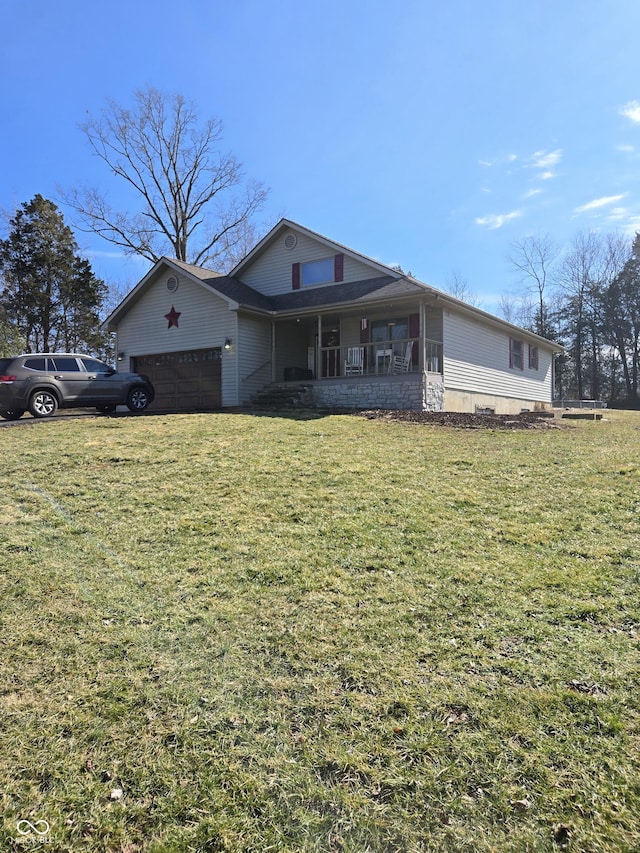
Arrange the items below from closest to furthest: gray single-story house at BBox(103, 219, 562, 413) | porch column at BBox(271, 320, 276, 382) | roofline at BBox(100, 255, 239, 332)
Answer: gray single-story house at BBox(103, 219, 562, 413)
roofline at BBox(100, 255, 239, 332)
porch column at BBox(271, 320, 276, 382)

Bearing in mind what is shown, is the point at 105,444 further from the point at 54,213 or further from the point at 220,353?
the point at 54,213

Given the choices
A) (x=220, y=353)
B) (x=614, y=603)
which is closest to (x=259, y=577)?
(x=614, y=603)

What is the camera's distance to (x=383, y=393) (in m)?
14.8

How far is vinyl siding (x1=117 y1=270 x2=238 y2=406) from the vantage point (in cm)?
1656

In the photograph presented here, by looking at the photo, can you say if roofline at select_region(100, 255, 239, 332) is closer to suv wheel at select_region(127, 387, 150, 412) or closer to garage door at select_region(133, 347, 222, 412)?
garage door at select_region(133, 347, 222, 412)

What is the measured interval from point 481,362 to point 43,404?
45.6 feet

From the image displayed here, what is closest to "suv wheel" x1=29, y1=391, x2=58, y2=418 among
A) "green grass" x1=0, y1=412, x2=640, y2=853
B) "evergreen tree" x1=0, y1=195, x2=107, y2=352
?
"green grass" x1=0, y1=412, x2=640, y2=853

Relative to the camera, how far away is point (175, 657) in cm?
302

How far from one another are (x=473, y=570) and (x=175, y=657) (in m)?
2.28

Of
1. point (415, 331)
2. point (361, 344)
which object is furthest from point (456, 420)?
point (361, 344)

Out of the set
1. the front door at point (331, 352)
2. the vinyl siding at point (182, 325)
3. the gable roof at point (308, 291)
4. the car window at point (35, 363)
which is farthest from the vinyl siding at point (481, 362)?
the car window at point (35, 363)

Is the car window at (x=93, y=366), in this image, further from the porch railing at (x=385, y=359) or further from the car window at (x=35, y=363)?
the porch railing at (x=385, y=359)

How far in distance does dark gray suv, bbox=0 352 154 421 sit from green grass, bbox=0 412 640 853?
22.5 feet

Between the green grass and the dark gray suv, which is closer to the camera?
the green grass
